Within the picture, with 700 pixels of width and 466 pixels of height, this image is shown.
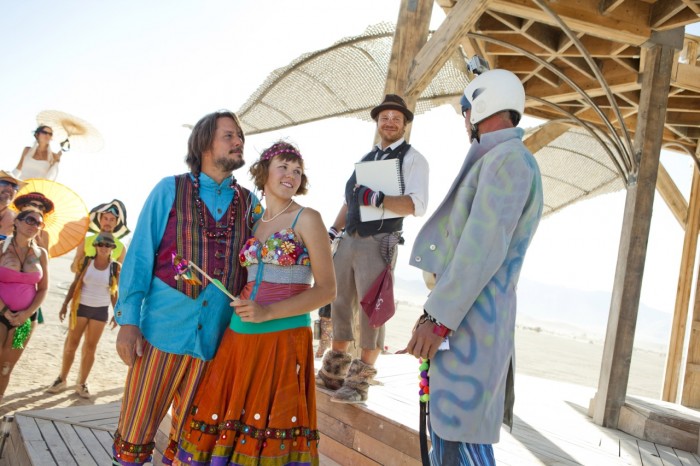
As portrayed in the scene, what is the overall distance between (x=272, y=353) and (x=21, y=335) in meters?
3.57

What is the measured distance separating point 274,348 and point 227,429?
35cm

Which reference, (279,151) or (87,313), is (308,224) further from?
(87,313)

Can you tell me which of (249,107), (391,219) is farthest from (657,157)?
(249,107)

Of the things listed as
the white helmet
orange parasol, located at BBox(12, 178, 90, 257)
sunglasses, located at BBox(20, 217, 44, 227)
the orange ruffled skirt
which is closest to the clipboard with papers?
the orange ruffled skirt

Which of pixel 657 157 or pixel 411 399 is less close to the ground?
pixel 657 157

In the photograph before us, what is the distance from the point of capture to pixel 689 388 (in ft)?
22.1

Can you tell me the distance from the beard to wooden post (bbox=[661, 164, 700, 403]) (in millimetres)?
6969

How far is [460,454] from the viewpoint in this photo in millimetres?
1730

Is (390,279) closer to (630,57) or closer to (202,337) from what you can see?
(202,337)

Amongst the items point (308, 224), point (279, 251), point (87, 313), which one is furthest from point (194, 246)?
point (87, 313)

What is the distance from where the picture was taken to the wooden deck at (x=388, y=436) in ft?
9.52

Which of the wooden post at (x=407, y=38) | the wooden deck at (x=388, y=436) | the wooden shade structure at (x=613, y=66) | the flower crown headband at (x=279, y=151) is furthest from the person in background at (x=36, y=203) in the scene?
the flower crown headband at (x=279, y=151)

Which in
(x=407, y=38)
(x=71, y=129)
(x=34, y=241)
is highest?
(x=407, y=38)

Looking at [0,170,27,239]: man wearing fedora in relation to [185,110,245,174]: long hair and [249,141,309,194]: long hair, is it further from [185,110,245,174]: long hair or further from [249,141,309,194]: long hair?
[249,141,309,194]: long hair
